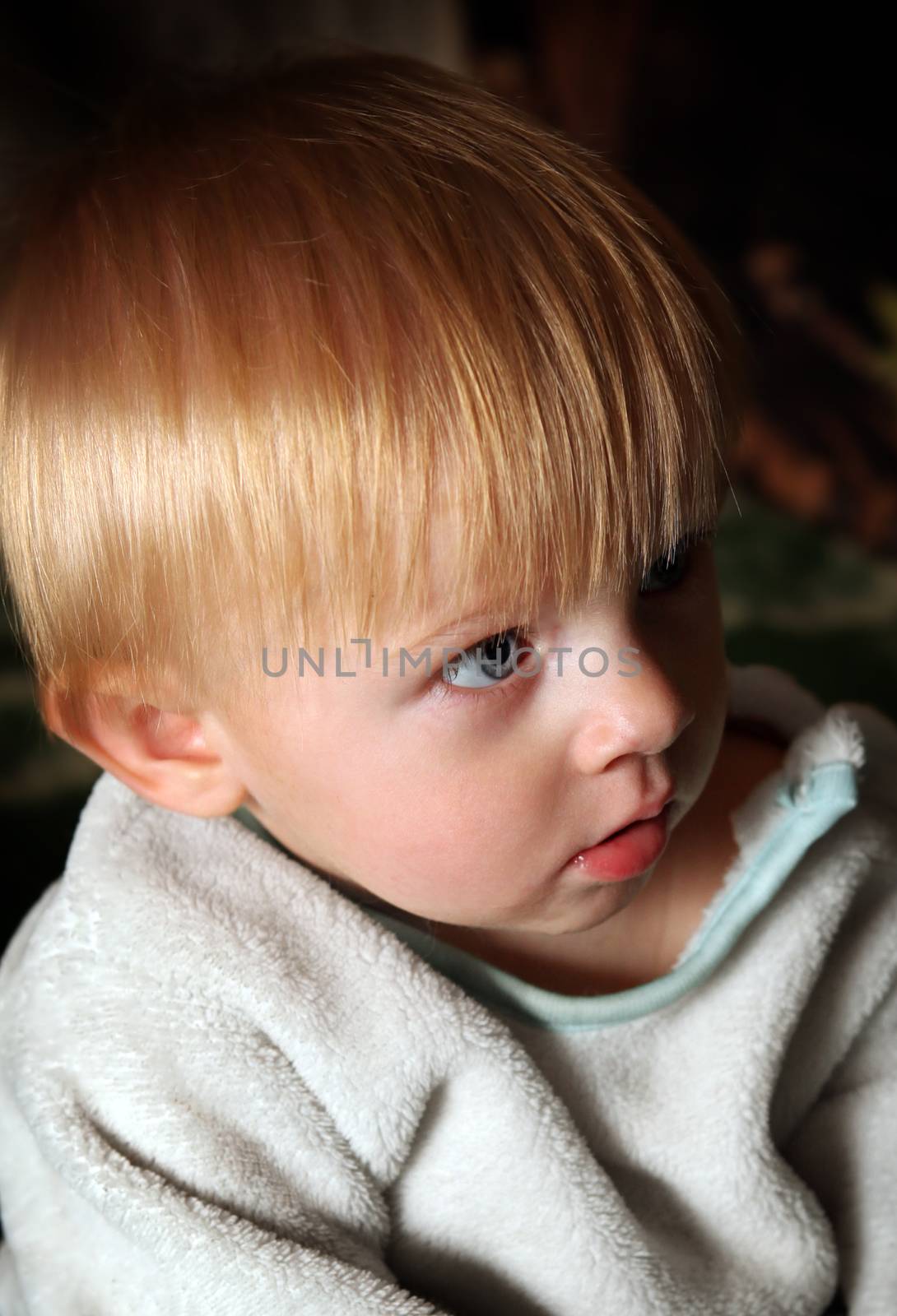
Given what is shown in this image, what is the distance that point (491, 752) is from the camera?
1.95 ft

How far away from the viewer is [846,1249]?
2.52 feet

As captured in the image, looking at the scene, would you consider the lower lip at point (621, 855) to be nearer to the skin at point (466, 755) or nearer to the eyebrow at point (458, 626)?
the skin at point (466, 755)

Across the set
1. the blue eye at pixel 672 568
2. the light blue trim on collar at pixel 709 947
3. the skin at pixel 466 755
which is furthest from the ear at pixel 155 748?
the blue eye at pixel 672 568

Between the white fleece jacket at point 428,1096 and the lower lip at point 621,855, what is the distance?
0.11 m

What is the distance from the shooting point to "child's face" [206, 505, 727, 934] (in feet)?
1.92

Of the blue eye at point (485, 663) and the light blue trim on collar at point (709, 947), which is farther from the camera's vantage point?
the light blue trim on collar at point (709, 947)

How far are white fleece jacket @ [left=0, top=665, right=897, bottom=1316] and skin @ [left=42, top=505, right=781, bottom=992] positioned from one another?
0.18ft

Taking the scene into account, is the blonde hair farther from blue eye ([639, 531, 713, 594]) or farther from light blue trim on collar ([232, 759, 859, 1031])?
light blue trim on collar ([232, 759, 859, 1031])

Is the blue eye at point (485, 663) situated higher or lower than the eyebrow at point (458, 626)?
lower

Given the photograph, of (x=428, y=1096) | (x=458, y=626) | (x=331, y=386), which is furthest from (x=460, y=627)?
(x=428, y=1096)

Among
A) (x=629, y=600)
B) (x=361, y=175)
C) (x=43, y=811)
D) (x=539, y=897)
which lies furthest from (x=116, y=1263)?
(x=43, y=811)

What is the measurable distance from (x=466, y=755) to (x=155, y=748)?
177mm

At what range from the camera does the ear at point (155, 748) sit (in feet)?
2.17

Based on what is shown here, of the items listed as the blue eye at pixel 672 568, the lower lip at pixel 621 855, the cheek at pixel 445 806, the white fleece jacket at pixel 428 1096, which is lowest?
the white fleece jacket at pixel 428 1096
